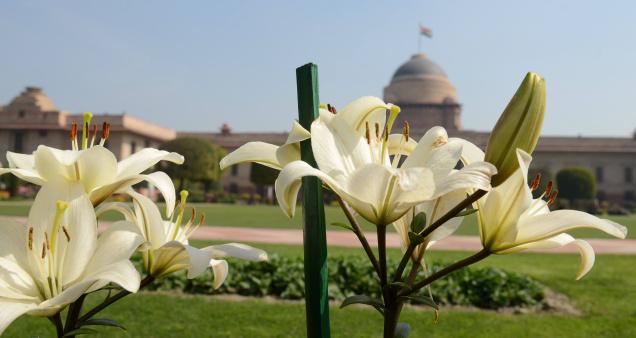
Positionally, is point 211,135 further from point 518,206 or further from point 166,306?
point 518,206

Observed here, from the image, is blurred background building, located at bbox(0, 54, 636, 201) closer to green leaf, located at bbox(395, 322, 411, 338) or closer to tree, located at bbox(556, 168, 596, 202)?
tree, located at bbox(556, 168, 596, 202)

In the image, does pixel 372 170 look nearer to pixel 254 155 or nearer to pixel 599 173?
pixel 254 155

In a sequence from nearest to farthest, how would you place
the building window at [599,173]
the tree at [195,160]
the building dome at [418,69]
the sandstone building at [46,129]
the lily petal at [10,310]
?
the lily petal at [10,310] → the tree at [195,160] → the sandstone building at [46,129] → the building window at [599,173] → the building dome at [418,69]

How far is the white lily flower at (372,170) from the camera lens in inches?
20.4

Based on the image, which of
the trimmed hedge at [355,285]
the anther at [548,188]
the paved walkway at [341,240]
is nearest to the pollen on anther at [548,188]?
the anther at [548,188]

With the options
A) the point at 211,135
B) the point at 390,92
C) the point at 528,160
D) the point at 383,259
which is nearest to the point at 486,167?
the point at 528,160

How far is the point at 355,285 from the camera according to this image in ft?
17.5

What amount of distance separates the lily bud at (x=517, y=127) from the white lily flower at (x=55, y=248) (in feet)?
1.26

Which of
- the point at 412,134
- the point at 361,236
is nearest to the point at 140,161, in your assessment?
the point at 361,236

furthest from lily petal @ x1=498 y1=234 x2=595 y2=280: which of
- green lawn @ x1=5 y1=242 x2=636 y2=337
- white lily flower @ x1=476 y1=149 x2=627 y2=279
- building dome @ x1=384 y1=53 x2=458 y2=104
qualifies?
building dome @ x1=384 y1=53 x2=458 y2=104

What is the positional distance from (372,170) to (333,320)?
394 cm

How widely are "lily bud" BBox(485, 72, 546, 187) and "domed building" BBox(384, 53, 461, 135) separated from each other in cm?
5468

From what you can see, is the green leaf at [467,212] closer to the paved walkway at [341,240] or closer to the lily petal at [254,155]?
the lily petal at [254,155]

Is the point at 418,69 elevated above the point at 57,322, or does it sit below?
above
